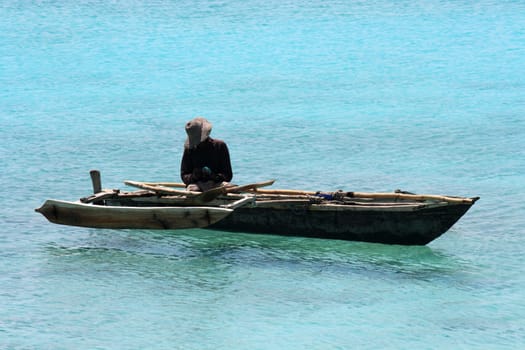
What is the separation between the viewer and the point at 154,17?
1231 inches

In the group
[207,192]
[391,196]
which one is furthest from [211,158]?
[391,196]

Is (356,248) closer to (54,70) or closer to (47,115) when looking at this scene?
(47,115)

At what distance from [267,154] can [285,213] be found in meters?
5.08

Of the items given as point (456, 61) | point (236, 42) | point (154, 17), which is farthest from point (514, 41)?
point (154, 17)

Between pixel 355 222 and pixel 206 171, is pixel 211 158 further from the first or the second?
pixel 355 222

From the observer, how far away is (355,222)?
35.7 feet

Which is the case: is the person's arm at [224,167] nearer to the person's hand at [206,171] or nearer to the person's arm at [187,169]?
the person's hand at [206,171]

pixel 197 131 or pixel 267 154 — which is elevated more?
pixel 197 131

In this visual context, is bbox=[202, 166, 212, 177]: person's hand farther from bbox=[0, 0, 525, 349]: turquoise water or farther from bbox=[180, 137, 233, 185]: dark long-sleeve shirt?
bbox=[0, 0, 525, 349]: turquoise water

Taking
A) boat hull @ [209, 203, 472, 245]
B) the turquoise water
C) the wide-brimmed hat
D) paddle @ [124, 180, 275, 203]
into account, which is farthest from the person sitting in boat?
the turquoise water

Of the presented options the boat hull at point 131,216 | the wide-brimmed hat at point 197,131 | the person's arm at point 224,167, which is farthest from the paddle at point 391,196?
the boat hull at point 131,216

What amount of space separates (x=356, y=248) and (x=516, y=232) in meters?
1.84

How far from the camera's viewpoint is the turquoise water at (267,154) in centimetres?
937

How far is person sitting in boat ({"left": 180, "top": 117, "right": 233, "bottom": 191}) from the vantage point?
11.4 m
